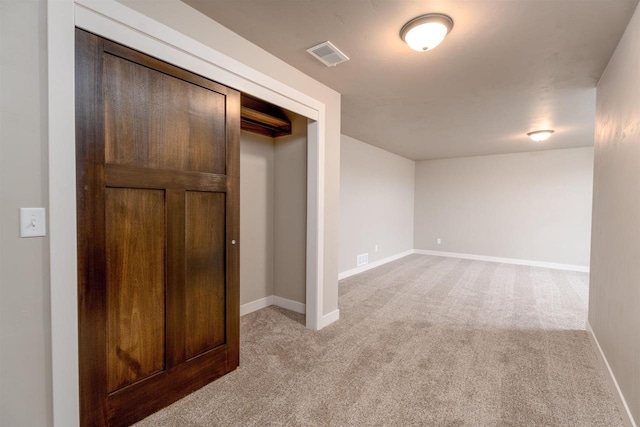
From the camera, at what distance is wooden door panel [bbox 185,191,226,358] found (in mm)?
1824

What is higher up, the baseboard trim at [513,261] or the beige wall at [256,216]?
the beige wall at [256,216]

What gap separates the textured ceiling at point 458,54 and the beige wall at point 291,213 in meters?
0.79

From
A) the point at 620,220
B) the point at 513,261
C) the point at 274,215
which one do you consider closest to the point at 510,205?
the point at 513,261

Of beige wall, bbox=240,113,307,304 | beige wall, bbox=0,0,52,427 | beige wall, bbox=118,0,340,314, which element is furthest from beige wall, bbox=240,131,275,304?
beige wall, bbox=0,0,52,427

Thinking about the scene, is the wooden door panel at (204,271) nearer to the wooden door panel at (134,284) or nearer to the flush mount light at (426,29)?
the wooden door panel at (134,284)

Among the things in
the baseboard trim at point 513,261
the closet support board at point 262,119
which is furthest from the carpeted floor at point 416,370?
the baseboard trim at point 513,261

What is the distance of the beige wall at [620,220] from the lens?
5.28 feet

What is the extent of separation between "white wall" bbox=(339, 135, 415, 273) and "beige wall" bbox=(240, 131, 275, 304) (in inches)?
63.7

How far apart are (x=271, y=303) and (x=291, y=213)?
116 centimetres

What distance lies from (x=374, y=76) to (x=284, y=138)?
1257mm

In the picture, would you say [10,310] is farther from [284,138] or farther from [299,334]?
[284,138]

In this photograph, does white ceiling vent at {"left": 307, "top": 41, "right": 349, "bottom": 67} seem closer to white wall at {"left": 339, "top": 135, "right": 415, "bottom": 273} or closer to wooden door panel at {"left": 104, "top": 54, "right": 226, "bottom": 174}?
wooden door panel at {"left": 104, "top": 54, "right": 226, "bottom": 174}

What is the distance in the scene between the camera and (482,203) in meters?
6.42

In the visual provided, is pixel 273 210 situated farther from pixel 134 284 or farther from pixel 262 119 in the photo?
pixel 134 284
